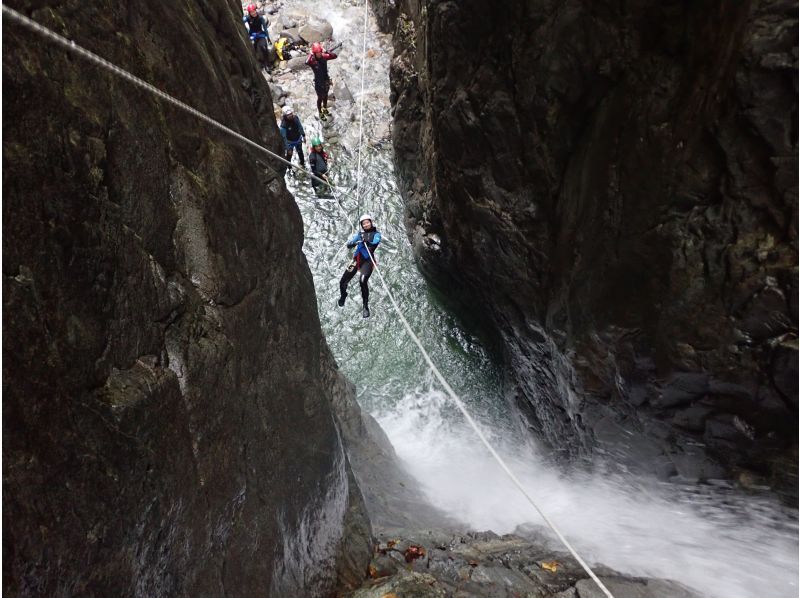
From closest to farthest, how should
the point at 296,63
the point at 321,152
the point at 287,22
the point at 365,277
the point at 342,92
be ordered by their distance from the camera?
the point at 365,277, the point at 321,152, the point at 342,92, the point at 296,63, the point at 287,22

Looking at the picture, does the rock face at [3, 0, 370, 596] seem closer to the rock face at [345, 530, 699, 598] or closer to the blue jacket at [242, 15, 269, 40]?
the rock face at [345, 530, 699, 598]

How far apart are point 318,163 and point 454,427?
7.18m

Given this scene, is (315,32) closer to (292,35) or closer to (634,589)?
(292,35)

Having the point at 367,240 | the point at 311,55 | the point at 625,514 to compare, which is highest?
the point at 311,55

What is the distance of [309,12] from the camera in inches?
663

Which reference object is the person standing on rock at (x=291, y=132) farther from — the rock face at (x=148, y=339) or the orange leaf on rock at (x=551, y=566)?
the orange leaf on rock at (x=551, y=566)

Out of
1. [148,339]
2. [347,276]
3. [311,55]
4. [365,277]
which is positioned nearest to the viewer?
[148,339]

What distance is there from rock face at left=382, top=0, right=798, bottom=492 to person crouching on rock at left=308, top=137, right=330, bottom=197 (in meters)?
4.59

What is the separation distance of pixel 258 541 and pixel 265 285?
6.24 ft

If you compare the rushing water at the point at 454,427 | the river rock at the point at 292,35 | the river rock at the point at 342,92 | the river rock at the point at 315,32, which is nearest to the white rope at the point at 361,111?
the rushing water at the point at 454,427

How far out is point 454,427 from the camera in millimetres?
9805

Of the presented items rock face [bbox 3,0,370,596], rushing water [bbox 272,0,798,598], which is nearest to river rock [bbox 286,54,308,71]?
rushing water [bbox 272,0,798,598]

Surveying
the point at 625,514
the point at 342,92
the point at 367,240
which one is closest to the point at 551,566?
the point at 625,514

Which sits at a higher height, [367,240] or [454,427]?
[367,240]
